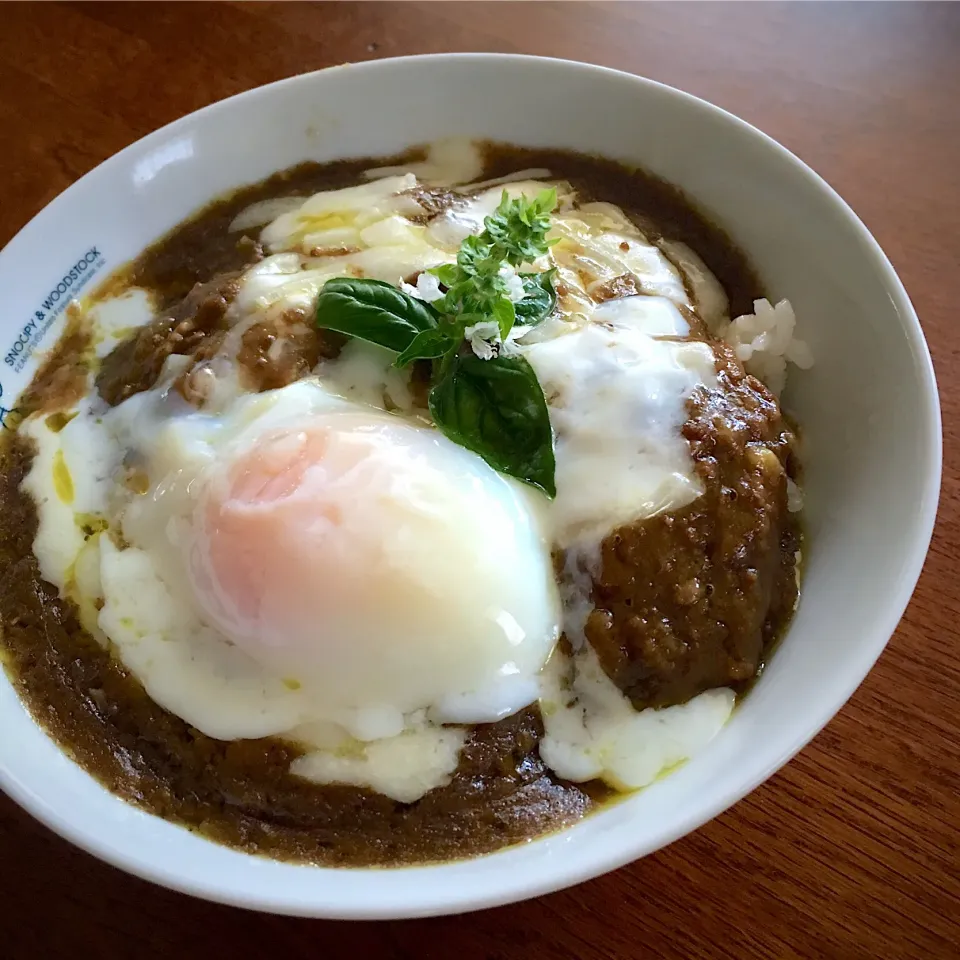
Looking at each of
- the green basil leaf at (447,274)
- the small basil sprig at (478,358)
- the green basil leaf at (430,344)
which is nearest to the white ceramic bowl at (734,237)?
the small basil sprig at (478,358)

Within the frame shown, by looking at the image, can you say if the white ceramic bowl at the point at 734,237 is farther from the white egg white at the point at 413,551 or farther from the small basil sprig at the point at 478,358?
the small basil sprig at the point at 478,358

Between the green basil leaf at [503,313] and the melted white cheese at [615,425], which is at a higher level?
the green basil leaf at [503,313]

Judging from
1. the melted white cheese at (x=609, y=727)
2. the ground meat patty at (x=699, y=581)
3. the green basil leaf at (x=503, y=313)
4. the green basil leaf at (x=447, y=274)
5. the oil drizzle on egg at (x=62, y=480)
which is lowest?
the oil drizzle on egg at (x=62, y=480)

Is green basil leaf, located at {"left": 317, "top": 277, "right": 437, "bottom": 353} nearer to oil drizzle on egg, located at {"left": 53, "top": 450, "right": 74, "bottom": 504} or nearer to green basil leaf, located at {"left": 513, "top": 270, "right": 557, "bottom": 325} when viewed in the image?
green basil leaf, located at {"left": 513, "top": 270, "right": 557, "bottom": 325}

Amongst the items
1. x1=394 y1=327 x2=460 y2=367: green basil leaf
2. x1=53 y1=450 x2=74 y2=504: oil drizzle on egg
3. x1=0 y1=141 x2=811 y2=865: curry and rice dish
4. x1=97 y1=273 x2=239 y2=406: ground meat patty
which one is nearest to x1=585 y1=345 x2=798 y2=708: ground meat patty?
x1=0 y1=141 x2=811 y2=865: curry and rice dish

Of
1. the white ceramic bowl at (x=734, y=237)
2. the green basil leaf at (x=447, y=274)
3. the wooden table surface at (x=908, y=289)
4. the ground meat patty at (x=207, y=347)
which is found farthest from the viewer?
the ground meat patty at (x=207, y=347)

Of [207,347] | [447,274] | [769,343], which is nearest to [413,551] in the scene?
[447,274]

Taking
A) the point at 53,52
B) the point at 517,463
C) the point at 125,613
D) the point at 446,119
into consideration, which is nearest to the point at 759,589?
the point at 517,463
